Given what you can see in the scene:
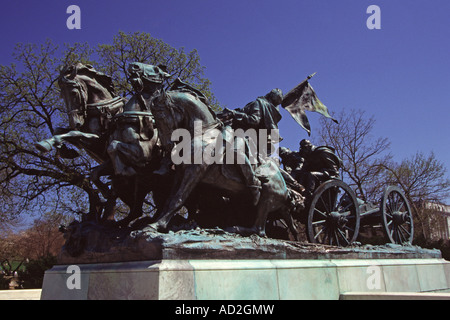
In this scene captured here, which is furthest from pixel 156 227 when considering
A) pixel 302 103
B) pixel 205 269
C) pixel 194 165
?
pixel 302 103

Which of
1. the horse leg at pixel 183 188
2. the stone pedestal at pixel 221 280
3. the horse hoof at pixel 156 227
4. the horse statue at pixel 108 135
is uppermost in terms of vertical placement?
the horse statue at pixel 108 135

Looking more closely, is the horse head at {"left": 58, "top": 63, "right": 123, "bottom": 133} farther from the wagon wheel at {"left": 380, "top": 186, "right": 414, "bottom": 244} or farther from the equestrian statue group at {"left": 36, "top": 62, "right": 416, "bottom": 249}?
the wagon wheel at {"left": 380, "top": 186, "right": 414, "bottom": 244}

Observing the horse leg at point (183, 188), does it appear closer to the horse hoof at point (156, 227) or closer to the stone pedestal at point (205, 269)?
the horse hoof at point (156, 227)

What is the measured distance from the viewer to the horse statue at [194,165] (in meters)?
6.47

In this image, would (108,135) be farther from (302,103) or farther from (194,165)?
(302,103)

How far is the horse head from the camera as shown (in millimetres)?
7836

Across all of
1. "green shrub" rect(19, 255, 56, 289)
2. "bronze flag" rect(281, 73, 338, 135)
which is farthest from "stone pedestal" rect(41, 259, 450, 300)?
"green shrub" rect(19, 255, 56, 289)

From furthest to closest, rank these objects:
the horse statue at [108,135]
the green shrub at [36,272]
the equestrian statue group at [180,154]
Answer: the green shrub at [36,272] < the horse statue at [108,135] < the equestrian statue group at [180,154]

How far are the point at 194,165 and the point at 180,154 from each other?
1.16 feet

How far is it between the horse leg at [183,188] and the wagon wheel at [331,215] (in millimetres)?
2968

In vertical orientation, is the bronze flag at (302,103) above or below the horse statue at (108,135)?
above

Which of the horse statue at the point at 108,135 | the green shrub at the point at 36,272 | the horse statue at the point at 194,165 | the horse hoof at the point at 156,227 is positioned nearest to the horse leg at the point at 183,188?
the horse statue at the point at 194,165
